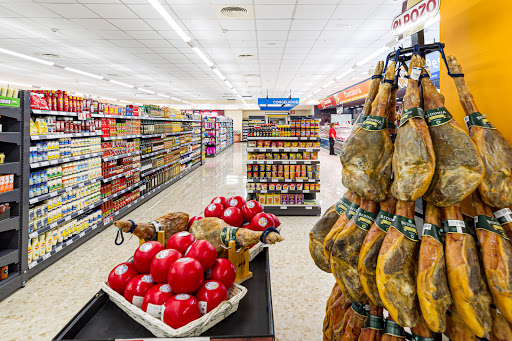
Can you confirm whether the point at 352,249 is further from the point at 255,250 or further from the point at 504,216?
the point at 255,250

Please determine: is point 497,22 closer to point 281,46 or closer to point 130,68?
point 281,46

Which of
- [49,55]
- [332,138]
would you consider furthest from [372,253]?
[332,138]

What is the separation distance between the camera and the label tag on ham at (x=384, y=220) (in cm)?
88

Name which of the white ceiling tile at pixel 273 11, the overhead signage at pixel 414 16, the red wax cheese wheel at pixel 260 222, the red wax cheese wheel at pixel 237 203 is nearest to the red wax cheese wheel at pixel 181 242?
the red wax cheese wheel at pixel 260 222

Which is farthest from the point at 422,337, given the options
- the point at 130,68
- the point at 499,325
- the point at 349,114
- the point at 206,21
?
the point at 349,114

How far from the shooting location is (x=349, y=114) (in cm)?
2012

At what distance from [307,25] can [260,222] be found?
613 centimetres

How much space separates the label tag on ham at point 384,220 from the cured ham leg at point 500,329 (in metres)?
0.34

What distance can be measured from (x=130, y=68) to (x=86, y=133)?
8478 millimetres

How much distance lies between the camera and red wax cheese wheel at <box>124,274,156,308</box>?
49.0 inches

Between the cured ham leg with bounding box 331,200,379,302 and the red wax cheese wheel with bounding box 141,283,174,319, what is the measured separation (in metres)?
0.67

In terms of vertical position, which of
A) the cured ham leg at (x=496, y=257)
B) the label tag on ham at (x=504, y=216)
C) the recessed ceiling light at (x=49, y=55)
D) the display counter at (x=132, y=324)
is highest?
the recessed ceiling light at (x=49, y=55)

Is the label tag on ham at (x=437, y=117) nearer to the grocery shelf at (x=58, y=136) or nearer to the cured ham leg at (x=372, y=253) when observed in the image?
the cured ham leg at (x=372, y=253)

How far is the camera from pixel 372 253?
34.0 inches
